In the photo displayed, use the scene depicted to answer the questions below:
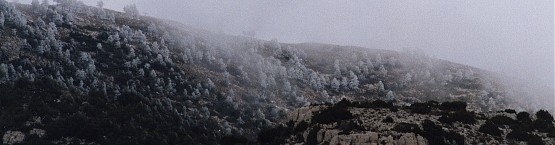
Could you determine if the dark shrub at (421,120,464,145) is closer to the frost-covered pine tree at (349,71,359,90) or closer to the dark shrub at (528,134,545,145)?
the dark shrub at (528,134,545,145)

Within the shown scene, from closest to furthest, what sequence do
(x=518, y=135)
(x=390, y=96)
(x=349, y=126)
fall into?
(x=349, y=126), (x=518, y=135), (x=390, y=96)

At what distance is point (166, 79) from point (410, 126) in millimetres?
79939

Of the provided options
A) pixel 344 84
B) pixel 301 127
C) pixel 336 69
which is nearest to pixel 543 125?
pixel 301 127

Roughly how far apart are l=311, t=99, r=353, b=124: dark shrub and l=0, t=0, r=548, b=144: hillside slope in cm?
3934

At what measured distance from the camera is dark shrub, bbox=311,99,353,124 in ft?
215

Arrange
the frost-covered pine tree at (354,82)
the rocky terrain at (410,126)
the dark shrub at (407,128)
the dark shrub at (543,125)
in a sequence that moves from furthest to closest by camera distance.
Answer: the frost-covered pine tree at (354,82) < the dark shrub at (543,125) < the dark shrub at (407,128) < the rocky terrain at (410,126)

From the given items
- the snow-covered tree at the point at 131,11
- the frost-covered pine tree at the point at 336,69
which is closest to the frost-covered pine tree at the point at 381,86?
the frost-covered pine tree at the point at 336,69

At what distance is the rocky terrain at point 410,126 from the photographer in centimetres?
5838

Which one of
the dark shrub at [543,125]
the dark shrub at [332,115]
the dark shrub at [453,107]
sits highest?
the dark shrub at [543,125]

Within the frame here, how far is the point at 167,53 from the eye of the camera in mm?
147875

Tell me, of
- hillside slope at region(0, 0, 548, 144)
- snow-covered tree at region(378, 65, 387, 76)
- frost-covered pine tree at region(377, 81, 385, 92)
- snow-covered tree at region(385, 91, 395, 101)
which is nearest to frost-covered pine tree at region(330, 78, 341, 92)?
hillside slope at region(0, 0, 548, 144)

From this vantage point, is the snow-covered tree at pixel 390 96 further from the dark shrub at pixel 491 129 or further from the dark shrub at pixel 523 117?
the dark shrub at pixel 491 129

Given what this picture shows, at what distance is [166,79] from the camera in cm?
13275

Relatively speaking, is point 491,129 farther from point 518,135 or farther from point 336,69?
point 336,69
